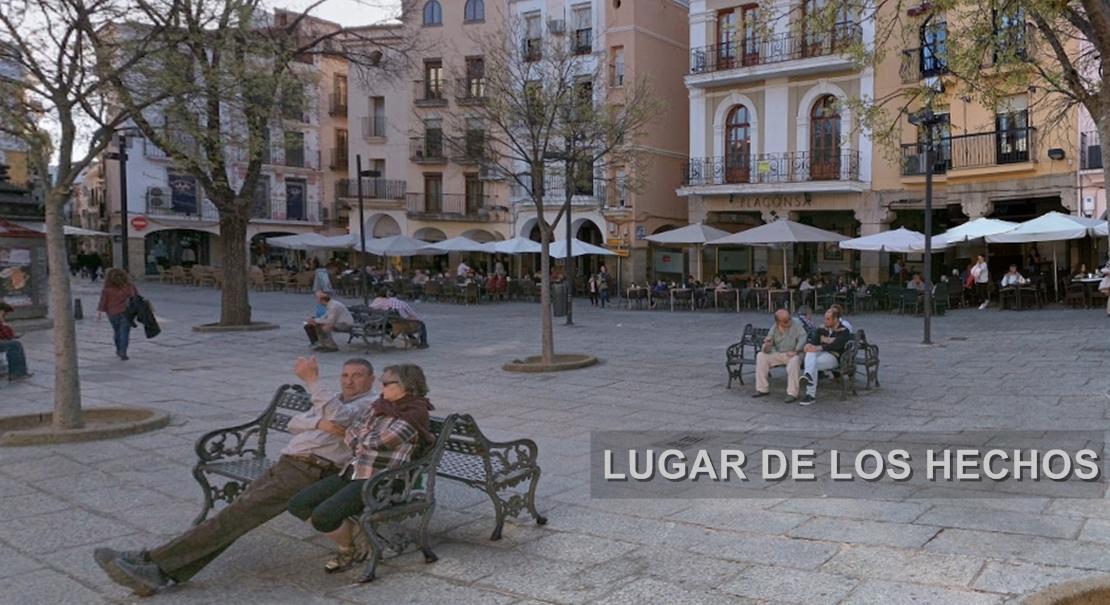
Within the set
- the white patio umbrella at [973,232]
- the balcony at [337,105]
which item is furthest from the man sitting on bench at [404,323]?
the balcony at [337,105]

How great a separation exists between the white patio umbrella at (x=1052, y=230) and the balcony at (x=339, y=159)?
36781 millimetres

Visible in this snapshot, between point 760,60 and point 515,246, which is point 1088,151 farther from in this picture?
point 515,246

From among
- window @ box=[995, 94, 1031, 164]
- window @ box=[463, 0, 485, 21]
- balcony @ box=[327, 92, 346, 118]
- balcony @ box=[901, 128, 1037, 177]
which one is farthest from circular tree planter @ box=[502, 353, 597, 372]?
balcony @ box=[327, 92, 346, 118]

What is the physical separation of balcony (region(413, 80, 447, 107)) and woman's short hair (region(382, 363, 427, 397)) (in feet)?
112

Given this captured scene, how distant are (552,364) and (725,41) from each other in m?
19.8

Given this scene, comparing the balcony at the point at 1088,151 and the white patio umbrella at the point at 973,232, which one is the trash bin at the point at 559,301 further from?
the balcony at the point at 1088,151

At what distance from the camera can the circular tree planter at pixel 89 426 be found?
7.47 meters

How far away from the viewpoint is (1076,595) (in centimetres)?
383

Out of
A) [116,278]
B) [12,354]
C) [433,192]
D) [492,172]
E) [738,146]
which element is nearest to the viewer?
[12,354]

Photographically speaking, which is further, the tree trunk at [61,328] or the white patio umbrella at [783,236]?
the white patio umbrella at [783,236]

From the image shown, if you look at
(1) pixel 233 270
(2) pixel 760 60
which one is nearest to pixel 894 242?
(2) pixel 760 60

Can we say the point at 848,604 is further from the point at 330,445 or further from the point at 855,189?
the point at 855,189

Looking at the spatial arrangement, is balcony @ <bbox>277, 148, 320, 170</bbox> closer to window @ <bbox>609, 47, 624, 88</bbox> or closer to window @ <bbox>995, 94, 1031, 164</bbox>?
window @ <bbox>609, 47, 624, 88</bbox>

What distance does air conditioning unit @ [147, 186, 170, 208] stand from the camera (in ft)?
142
